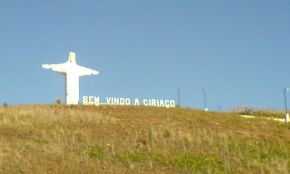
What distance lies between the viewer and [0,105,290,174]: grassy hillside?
75.6 feet

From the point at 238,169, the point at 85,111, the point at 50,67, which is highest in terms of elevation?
the point at 50,67

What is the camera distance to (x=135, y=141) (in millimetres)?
28016

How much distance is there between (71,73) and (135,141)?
2013cm

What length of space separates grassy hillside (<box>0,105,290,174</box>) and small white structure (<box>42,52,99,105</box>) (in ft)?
27.5

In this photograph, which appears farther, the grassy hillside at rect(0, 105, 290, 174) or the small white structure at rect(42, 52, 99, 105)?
the small white structure at rect(42, 52, 99, 105)

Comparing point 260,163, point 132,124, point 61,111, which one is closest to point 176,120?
point 132,124

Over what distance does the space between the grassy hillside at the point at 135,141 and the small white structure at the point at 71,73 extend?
8.39m

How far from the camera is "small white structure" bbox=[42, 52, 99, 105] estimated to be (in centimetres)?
4690

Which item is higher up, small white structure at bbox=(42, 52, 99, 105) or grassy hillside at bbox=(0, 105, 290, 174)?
small white structure at bbox=(42, 52, 99, 105)

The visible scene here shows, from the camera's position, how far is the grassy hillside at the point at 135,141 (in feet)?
75.6

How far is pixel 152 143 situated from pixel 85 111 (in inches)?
357

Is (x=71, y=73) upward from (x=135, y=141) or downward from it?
upward

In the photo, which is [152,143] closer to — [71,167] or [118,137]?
[118,137]

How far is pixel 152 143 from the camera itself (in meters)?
27.6
